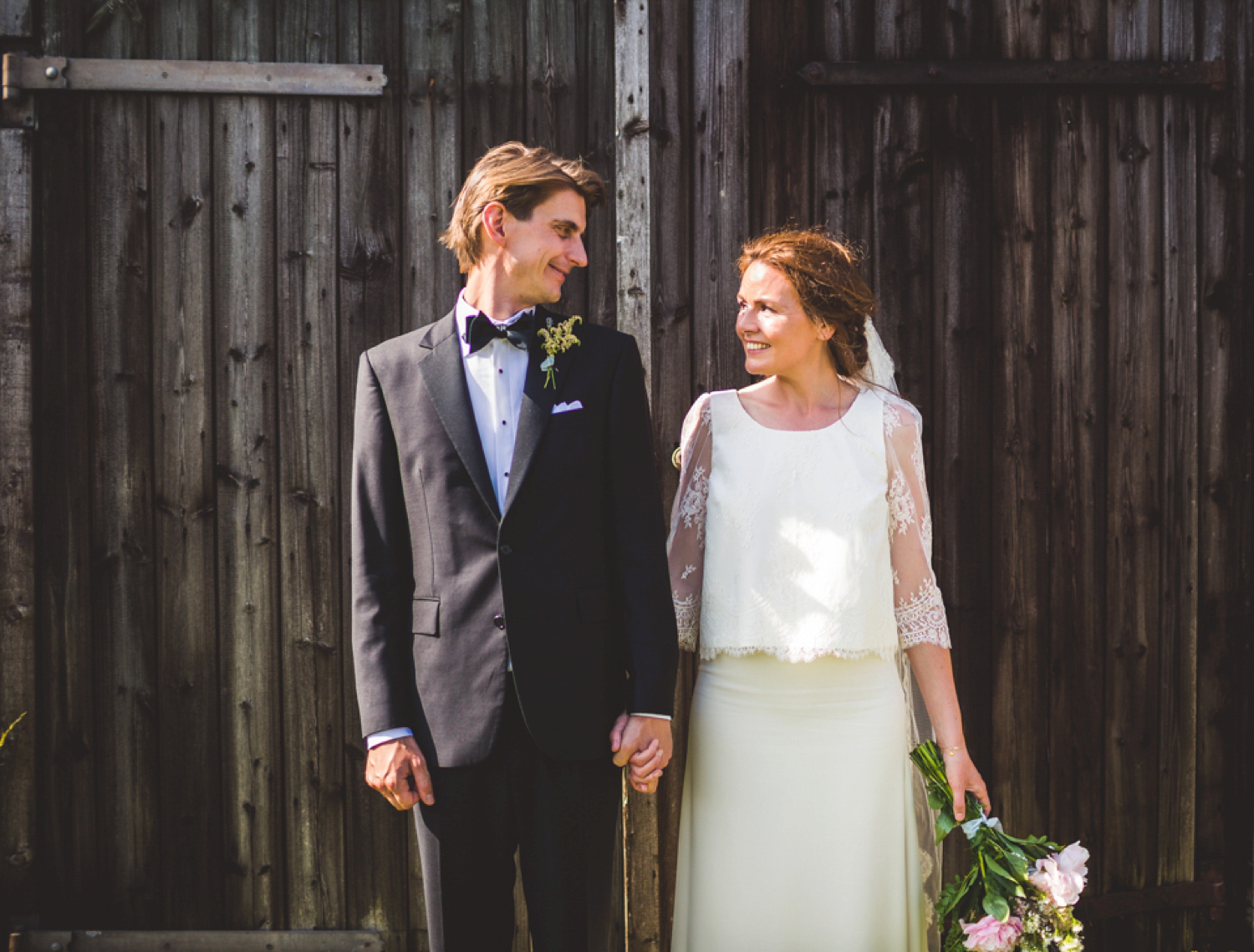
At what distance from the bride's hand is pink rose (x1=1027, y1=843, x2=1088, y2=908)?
158 millimetres

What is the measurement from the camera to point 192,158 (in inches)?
107

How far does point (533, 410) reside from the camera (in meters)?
1.74

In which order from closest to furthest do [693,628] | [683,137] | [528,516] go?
[528,516], [693,628], [683,137]

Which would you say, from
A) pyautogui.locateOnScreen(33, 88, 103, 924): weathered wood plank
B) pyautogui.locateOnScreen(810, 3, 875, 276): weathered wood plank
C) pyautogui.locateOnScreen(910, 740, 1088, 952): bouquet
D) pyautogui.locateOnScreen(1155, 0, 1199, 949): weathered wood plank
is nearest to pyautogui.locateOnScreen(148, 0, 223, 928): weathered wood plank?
pyautogui.locateOnScreen(33, 88, 103, 924): weathered wood plank

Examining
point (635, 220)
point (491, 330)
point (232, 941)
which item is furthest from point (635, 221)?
point (232, 941)

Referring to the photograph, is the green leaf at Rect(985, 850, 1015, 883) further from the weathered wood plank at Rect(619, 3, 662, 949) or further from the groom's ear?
the groom's ear

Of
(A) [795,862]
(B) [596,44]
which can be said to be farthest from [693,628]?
(B) [596,44]

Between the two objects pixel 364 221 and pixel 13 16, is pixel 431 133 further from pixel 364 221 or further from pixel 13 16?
pixel 13 16

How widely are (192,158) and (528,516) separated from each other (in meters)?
1.80

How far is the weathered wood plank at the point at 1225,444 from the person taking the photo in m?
2.80

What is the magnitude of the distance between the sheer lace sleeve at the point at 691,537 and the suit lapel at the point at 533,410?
1.54 ft

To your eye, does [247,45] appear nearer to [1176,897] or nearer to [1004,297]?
[1004,297]

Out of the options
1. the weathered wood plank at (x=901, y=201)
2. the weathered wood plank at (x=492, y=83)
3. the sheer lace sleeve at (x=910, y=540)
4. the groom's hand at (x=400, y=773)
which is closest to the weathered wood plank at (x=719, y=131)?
the weathered wood plank at (x=901, y=201)

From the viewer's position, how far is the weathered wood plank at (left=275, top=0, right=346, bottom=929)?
2.71 meters
